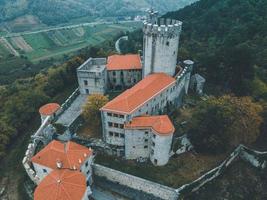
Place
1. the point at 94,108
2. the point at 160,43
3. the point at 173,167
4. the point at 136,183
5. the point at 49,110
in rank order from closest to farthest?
the point at 136,183 → the point at 173,167 → the point at 94,108 → the point at 160,43 → the point at 49,110

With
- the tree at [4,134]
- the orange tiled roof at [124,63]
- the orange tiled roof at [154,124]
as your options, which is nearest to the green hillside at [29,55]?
the tree at [4,134]

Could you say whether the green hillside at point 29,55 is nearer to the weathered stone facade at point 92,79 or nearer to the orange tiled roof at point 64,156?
the weathered stone facade at point 92,79

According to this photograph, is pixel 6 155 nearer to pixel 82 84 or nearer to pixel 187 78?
pixel 82 84

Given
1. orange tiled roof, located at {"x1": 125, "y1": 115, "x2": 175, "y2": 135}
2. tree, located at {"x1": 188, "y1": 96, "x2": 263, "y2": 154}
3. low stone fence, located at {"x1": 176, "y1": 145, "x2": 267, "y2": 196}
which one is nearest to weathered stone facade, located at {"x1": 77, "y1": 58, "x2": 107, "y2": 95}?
orange tiled roof, located at {"x1": 125, "y1": 115, "x2": 175, "y2": 135}

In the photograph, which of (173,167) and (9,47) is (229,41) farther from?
(9,47)

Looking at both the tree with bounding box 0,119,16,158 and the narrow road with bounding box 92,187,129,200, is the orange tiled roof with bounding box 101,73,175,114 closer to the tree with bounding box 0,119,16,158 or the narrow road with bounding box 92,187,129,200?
the narrow road with bounding box 92,187,129,200

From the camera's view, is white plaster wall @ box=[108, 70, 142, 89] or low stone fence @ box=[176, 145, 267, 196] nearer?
low stone fence @ box=[176, 145, 267, 196]

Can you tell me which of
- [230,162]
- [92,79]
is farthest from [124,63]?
[230,162]
